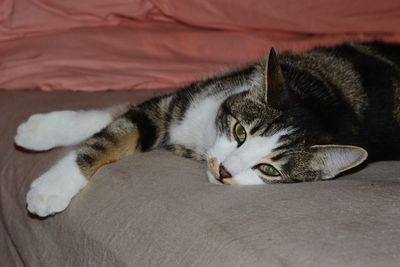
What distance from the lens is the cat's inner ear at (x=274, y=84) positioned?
126 cm

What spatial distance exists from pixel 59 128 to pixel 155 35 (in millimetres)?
502

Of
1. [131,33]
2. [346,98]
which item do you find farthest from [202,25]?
[346,98]

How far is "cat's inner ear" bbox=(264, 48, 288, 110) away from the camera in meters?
1.26

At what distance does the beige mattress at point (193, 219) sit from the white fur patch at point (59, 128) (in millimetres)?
35

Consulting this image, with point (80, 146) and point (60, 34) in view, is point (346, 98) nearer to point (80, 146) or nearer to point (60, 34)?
point (80, 146)

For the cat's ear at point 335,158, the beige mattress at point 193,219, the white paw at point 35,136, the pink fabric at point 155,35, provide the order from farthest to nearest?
the pink fabric at point 155,35, the white paw at point 35,136, the cat's ear at point 335,158, the beige mattress at point 193,219

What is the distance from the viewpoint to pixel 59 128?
1.47 meters

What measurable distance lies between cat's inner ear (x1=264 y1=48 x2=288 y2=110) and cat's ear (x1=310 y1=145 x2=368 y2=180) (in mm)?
118

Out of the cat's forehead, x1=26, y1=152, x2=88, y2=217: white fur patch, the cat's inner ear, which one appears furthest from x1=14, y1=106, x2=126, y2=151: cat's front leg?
the cat's inner ear

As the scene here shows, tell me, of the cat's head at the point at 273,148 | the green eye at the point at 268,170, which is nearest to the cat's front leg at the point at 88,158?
the cat's head at the point at 273,148

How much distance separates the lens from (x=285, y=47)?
1962mm

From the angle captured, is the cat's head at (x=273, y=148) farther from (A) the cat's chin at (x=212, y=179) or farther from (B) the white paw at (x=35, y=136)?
(B) the white paw at (x=35, y=136)

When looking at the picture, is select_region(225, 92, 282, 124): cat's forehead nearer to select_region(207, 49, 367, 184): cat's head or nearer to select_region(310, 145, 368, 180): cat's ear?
select_region(207, 49, 367, 184): cat's head

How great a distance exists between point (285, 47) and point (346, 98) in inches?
20.7
